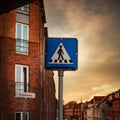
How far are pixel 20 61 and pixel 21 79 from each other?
60.9 inches

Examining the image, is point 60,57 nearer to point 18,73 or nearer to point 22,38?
point 18,73

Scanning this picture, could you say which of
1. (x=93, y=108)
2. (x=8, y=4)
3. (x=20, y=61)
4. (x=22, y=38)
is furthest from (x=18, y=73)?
(x=93, y=108)

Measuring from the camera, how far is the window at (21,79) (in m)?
33.0

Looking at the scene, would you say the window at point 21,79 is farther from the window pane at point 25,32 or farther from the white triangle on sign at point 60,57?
the white triangle on sign at point 60,57

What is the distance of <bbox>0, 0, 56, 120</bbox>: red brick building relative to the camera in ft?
105

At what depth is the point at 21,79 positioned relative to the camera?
3328 centimetres

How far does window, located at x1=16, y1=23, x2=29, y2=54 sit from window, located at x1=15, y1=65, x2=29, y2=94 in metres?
1.47

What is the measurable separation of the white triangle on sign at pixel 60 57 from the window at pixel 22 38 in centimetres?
2881

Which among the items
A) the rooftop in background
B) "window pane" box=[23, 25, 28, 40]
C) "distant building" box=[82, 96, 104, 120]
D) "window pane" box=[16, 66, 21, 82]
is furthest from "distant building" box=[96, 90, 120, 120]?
the rooftop in background

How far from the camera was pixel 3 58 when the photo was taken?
32281 millimetres

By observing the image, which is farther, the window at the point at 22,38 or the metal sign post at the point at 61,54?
the window at the point at 22,38

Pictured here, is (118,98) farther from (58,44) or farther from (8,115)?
(58,44)

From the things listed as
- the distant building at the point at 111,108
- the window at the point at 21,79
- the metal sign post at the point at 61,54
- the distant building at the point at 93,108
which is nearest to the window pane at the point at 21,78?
the window at the point at 21,79

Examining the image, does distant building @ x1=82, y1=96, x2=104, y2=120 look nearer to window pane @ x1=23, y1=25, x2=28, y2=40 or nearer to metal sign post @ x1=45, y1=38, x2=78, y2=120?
window pane @ x1=23, y1=25, x2=28, y2=40
